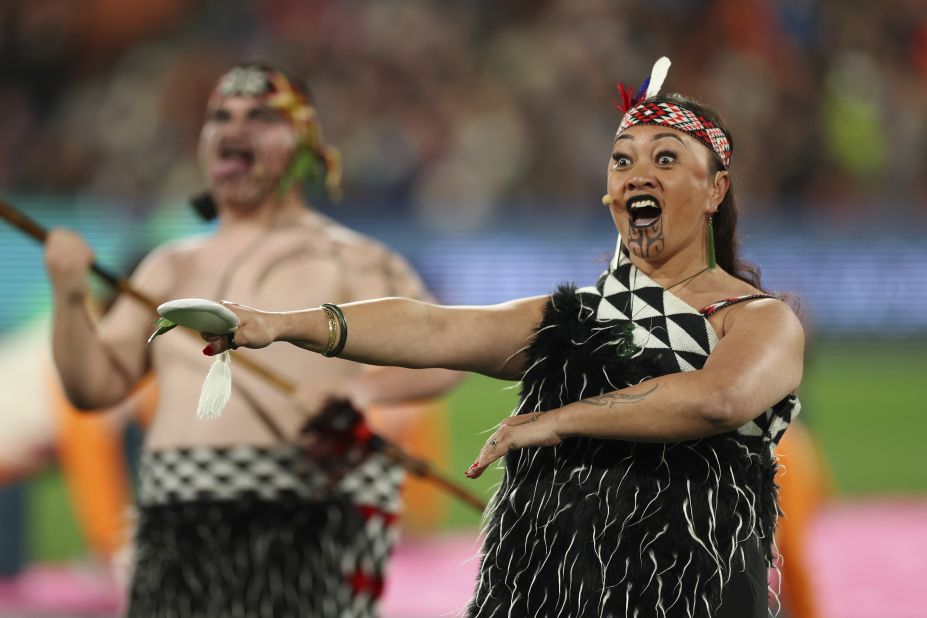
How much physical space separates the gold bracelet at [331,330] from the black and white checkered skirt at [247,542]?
1453mm

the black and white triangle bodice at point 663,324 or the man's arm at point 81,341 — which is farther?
the man's arm at point 81,341

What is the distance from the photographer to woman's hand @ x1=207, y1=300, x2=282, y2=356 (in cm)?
260

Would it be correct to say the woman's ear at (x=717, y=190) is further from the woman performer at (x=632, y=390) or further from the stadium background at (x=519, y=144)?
the stadium background at (x=519, y=144)

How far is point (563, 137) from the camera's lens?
39.9ft

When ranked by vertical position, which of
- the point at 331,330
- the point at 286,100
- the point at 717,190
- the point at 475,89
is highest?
the point at 475,89

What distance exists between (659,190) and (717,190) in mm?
157

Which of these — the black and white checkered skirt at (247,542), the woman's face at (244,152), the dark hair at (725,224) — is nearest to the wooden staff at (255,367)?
the black and white checkered skirt at (247,542)

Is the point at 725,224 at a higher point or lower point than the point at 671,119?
lower

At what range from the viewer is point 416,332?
290 centimetres

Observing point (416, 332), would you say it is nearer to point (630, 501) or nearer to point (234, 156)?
point (630, 501)

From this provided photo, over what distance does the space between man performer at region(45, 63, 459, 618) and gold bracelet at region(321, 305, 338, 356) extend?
1368mm

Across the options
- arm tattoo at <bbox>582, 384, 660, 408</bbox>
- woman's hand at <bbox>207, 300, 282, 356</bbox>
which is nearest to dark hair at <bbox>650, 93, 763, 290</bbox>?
arm tattoo at <bbox>582, 384, 660, 408</bbox>

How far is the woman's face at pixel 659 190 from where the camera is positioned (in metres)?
2.96

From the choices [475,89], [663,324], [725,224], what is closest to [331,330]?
[663,324]
